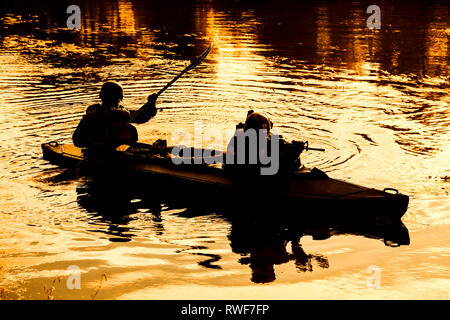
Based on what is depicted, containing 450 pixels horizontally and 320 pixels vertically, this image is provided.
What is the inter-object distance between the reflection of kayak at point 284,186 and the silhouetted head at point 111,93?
2.74 feet

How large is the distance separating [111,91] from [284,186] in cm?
329

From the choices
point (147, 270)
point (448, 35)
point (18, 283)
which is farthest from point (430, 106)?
point (448, 35)

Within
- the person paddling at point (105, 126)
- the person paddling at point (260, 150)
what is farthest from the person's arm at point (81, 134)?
the person paddling at point (260, 150)

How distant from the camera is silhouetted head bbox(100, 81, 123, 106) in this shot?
9.86 m

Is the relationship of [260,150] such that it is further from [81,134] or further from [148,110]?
[81,134]

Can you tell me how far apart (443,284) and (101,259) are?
3859mm

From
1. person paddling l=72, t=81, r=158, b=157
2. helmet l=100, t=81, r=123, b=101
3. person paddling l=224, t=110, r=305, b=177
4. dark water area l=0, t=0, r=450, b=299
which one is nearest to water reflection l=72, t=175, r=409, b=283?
dark water area l=0, t=0, r=450, b=299

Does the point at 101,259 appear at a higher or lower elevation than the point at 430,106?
lower

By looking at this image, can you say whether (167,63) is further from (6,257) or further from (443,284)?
(443,284)

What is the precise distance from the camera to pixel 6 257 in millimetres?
7414

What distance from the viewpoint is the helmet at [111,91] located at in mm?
9852

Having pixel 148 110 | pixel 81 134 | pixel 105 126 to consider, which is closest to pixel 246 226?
pixel 148 110

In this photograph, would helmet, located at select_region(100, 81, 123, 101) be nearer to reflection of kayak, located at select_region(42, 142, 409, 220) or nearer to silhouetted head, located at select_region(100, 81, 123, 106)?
silhouetted head, located at select_region(100, 81, 123, 106)

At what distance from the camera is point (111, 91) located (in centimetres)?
991
